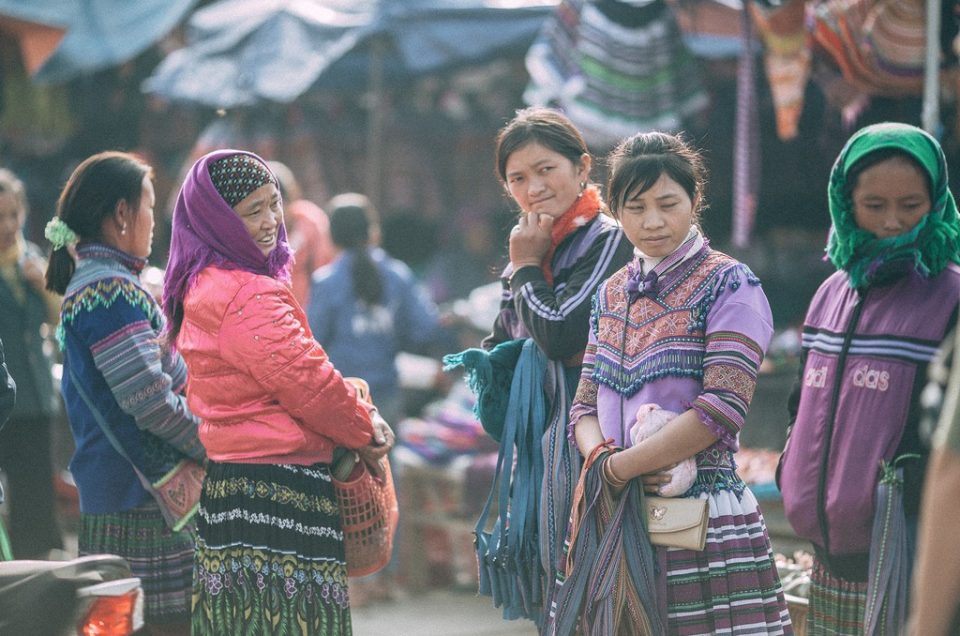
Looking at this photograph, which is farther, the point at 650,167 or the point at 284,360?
the point at 284,360

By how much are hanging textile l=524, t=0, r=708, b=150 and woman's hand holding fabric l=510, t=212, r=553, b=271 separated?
10.6ft

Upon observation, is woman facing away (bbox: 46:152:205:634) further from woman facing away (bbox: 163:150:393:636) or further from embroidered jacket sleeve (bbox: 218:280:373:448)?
embroidered jacket sleeve (bbox: 218:280:373:448)

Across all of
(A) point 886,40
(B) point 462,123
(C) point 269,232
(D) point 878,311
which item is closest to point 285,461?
(C) point 269,232

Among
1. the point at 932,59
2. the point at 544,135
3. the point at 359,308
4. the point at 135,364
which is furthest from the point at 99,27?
the point at 544,135

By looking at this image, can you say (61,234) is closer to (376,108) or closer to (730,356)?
(730,356)

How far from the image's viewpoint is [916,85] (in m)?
5.36

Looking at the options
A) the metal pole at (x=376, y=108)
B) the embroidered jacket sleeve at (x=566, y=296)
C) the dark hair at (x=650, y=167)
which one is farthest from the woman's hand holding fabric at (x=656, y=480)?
the metal pole at (x=376, y=108)

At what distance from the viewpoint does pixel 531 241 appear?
11.8 ft

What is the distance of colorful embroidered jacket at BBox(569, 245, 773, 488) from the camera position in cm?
302

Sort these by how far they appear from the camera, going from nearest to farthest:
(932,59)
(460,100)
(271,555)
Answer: (271,555) → (932,59) → (460,100)

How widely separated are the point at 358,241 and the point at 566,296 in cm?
337

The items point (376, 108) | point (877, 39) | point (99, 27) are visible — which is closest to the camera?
point (877, 39)

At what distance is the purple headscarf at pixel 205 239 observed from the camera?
3545 millimetres

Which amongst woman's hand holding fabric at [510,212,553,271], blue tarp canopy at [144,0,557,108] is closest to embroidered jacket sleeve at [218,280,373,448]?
woman's hand holding fabric at [510,212,553,271]
